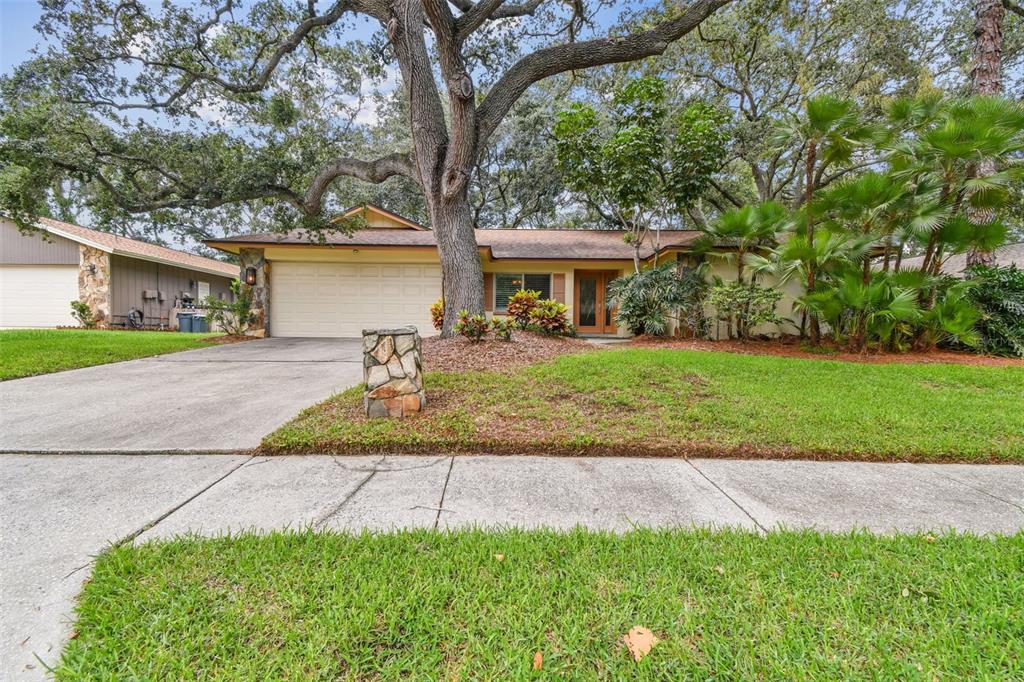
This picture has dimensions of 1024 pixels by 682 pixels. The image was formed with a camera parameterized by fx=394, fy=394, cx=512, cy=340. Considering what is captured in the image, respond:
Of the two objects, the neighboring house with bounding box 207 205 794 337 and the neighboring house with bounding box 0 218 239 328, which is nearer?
the neighboring house with bounding box 207 205 794 337

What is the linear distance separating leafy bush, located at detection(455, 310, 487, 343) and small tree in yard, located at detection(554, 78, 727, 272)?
15.3 feet

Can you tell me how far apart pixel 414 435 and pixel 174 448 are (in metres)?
1.78

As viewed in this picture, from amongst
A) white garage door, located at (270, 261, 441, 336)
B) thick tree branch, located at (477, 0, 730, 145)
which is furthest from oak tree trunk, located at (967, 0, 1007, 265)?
white garage door, located at (270, 261, 441, 336)

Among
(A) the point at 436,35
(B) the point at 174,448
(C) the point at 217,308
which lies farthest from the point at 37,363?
(A) the point at 436,35

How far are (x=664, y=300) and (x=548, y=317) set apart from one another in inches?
113

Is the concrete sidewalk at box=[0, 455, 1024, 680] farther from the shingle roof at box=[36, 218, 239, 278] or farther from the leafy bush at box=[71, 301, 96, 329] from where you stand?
the shingle roof at box=[36, 218, 239, 278]

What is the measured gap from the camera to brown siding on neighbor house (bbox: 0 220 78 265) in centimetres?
1264

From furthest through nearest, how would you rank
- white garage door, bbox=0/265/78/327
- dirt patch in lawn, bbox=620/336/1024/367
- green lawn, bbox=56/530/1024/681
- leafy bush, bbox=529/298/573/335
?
white garage door, bbox=0/265/78/327, leafy bush, bbox=529/298/573/335, dirt patch in lawn, bbox=620/336/1024/367, green lawn, bbox=56/530/1024/681

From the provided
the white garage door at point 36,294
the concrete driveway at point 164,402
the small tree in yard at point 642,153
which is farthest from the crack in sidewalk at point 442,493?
the white garage door at point 36,294

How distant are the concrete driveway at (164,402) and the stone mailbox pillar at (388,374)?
0.89m

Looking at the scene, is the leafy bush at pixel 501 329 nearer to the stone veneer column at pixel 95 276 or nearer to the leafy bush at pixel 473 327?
the leafy bush at pixel 473 327

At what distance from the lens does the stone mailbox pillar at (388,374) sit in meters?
3.47

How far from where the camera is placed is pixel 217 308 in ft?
32.4

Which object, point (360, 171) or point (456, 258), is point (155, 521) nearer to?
point (456, 258)
